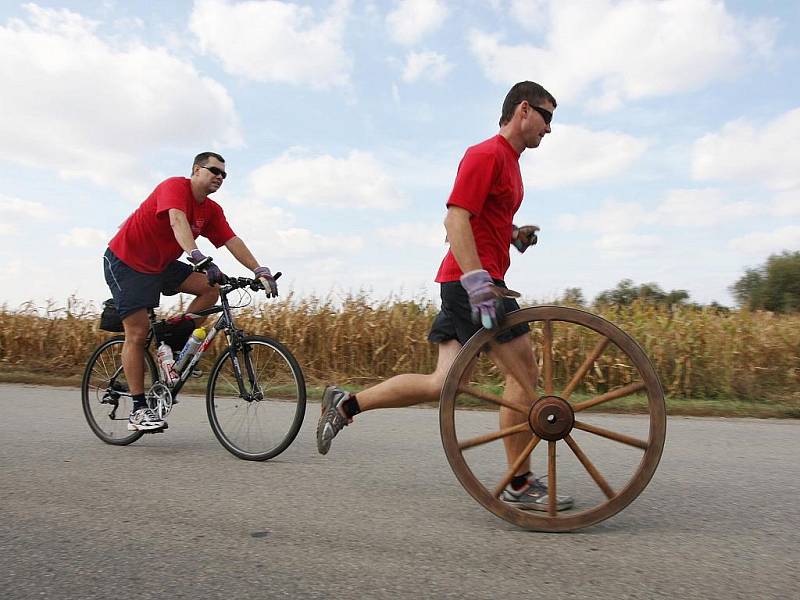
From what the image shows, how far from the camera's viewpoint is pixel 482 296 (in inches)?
124

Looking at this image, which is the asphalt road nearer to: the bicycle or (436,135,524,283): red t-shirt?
the bicycle

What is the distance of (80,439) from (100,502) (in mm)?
2006

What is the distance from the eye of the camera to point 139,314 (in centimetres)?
516

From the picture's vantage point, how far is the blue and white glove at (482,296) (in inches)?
123

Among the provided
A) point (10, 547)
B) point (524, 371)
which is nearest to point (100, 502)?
point (10, 547)

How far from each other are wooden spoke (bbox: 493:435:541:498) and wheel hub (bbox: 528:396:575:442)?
2.4 inches

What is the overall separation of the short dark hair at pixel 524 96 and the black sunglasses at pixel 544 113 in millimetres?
20

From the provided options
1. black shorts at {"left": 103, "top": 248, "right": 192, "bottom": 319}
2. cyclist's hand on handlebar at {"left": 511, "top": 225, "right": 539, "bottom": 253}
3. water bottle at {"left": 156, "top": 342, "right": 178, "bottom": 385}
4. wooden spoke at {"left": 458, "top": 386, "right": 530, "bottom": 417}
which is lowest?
wooden spoke at {"left": 458, "top": 386, "right": 530, "bottom": 417}

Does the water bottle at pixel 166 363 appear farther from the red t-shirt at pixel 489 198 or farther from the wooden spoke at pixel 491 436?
the wooden spoke at pixel 491 436

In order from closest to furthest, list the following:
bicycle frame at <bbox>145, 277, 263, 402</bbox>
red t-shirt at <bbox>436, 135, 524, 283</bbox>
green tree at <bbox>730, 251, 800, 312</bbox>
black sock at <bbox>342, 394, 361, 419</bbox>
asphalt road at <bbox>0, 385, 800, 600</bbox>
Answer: asphalt road at <bbox>0, 385, 800, 600</bbox> < red t-shirt at <bbox>436, 135, 524, 283</bbox> < black sock at <bbox>342, 394, 361, 419</bbox> < bicycle frame at <bbox>145, 277, 263, 402</bbox> < green tree at <bbox>730, 251, 800, 312</bbox>

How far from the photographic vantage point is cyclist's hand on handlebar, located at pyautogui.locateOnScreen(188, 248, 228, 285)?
473 centimetres

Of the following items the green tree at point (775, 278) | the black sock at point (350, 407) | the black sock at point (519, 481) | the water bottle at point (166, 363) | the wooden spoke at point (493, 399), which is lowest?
the black sock at point (519, 481)

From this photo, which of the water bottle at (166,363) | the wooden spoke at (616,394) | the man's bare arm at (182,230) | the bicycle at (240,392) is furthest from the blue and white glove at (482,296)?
the water bottle at (166,363)

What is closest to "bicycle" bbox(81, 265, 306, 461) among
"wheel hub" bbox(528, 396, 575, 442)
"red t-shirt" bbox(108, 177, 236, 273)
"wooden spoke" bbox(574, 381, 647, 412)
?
"red t-shirt" bbox(108, 177, 236, 273)
